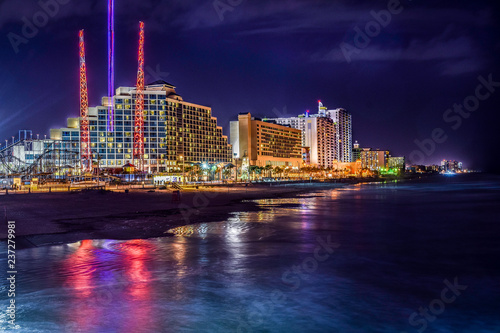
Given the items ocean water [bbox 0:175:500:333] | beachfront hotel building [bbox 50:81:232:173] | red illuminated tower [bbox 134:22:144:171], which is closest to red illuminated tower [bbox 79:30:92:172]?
beachfront hotel building [bbox 50:81:232:173]

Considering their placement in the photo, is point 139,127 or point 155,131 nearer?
point 139,127

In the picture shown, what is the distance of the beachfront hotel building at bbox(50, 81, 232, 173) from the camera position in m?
152

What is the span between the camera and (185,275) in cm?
1370

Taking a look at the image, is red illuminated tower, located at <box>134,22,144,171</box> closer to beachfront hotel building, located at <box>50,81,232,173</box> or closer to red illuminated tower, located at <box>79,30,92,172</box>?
beachfront hotel building, located at <box>50,81,232,173</box>

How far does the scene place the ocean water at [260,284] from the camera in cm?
995

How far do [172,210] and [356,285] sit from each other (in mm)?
24076

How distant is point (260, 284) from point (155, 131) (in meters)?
156

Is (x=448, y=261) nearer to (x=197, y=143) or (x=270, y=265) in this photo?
(x=270, y=265)

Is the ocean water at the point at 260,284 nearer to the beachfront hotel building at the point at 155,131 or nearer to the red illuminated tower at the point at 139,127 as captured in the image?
the red illuminated tower at the point at 139,127

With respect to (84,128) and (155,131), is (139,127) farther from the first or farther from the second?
(84,128)

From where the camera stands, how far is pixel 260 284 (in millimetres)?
12898

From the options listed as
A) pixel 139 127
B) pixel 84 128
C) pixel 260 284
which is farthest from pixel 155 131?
pixel 260 284

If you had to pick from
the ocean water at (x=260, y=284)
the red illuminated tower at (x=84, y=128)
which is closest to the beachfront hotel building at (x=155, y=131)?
the red illuminated tower at (x=84, y=128)

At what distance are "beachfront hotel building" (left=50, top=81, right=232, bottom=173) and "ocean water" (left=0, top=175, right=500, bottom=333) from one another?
136 metres
